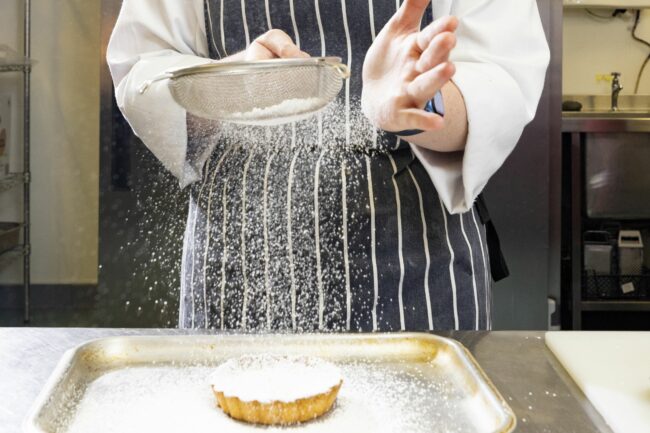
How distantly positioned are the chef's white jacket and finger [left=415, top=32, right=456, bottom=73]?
27 centimetres

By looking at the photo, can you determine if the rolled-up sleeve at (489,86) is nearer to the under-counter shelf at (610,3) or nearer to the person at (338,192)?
the person at (338,192)

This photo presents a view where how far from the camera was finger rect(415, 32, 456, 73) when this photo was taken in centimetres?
70

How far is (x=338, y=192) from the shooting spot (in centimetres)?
112

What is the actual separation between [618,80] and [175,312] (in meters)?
2.13

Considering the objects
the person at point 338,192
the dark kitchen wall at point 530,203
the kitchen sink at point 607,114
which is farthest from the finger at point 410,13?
the kitchen sink at point 607,114

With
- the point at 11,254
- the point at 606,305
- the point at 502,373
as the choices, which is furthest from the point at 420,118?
the point at 11,254

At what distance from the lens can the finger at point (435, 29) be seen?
0.70 m

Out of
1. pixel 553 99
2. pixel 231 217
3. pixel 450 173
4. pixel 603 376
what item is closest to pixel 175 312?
pixel 553 99

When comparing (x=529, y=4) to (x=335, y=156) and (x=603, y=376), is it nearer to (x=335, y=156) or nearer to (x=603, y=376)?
(x=335, y=156)

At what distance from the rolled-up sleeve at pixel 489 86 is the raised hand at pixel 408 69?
166mm

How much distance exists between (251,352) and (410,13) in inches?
16.3

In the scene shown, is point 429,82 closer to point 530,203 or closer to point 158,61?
point 158,61

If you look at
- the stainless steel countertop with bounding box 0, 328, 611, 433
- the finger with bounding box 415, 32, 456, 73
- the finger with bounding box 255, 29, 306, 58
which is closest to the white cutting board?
the stainless steel countertop with bounding box 0, 328, 611, 433

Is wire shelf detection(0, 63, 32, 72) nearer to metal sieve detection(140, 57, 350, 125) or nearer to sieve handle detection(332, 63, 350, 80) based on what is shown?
metal sieve detection(140, 57, 350, 125)
